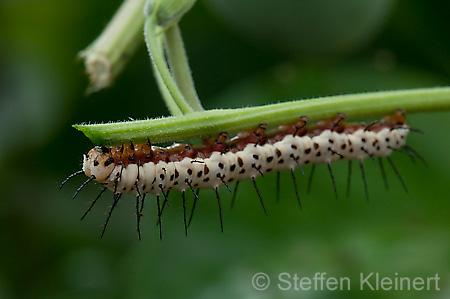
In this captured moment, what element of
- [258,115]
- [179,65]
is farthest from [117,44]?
[258,115]

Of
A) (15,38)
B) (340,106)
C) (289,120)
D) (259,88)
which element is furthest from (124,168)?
(15,38)

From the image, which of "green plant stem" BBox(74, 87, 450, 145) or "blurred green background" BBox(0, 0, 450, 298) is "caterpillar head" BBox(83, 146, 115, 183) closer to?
"green plant stem" BBox(74, 87, 450, 145)

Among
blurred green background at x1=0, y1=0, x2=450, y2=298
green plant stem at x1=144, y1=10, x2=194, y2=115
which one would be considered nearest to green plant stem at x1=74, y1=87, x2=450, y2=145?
green plant stem at x1=144, y1=10, x2=194, y2=115

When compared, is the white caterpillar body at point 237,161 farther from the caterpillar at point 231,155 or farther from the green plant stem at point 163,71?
the green plant stem at point 163,71

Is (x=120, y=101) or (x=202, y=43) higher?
(x=202, y=43)

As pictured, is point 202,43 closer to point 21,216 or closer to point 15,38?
point 15,38

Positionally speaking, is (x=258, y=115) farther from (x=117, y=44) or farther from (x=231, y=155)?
(x=117, y=44)
